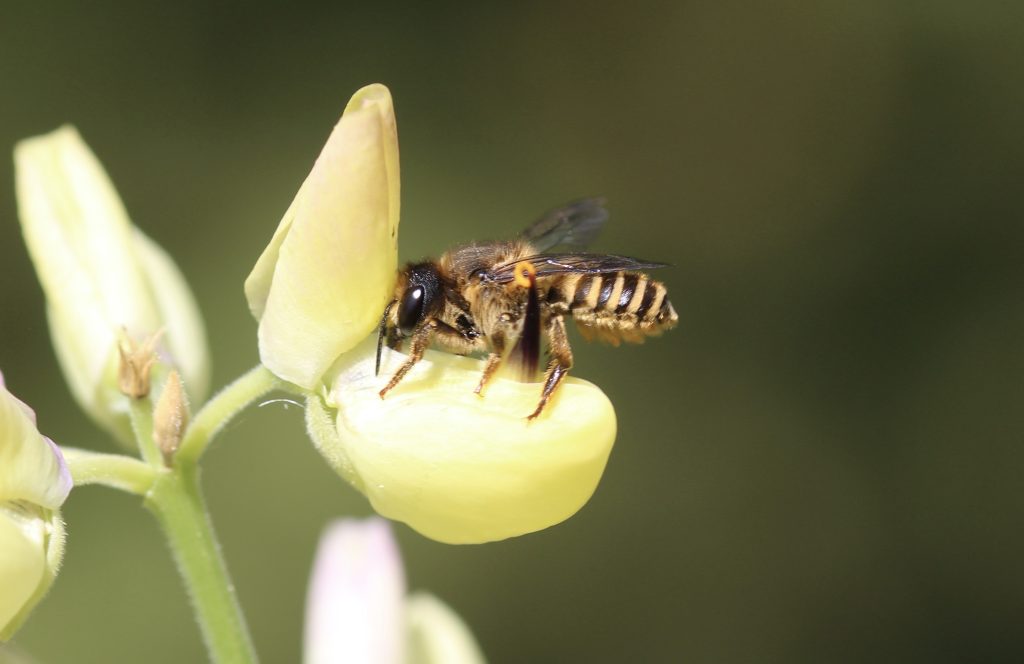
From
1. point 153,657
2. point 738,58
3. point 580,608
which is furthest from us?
point 738,58

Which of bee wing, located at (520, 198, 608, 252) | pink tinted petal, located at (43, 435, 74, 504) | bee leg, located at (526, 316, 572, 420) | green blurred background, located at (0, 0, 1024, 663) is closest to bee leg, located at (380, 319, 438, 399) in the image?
bee leg, located at (526, 316, 572, 420)

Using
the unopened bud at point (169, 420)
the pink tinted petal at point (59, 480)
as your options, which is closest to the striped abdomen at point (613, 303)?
the unopened bud at point (169, 420)

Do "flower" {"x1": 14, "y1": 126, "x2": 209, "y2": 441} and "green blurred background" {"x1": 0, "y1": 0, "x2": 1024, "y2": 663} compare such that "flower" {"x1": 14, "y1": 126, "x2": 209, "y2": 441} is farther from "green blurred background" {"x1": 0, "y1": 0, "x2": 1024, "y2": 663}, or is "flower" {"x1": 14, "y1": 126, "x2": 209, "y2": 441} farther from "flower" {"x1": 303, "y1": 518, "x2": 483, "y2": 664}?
"green blurred background" {"x1": 0, "y1": 0, "x2": 1024, "y2": 663}

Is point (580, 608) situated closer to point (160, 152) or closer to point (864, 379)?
point (864, 379)

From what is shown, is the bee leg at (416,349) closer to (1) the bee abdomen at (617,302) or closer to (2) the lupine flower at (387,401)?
(2) the lupine flower at (387,401)

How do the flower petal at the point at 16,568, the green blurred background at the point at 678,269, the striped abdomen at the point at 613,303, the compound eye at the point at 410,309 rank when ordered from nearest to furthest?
1. the flower petal at the point at 16,568
2. the compound eye at the point at 410,309
3. the striped abdomen at the point at 613,303
4. the green blurred background at the point at 678,269

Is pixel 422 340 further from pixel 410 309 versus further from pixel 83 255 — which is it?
pixel 83 255

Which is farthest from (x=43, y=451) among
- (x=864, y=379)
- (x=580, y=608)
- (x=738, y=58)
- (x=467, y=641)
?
(x=738, y=58)
